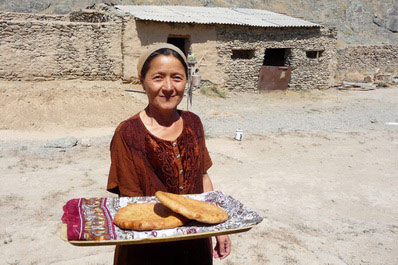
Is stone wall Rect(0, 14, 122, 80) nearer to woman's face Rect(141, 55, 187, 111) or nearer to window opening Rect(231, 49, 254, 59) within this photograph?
window opening Rect(231, 49, 254, 59)

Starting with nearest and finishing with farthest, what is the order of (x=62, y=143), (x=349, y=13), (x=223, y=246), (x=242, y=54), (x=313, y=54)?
(x=223, y=246) → (x=62, y=143) → (x=242, y=54) → (x=313, y=54) → (x=349, y=13)

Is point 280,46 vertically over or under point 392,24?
under

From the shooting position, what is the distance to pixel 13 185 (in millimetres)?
5219

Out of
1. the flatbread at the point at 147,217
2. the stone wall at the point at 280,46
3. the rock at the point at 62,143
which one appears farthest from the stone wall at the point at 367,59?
the flatbread at the point at 147,217

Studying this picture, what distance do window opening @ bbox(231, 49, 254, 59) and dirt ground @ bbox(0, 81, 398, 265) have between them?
246 cm

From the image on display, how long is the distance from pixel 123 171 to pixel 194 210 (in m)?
0.47

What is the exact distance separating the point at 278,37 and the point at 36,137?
9803 mm

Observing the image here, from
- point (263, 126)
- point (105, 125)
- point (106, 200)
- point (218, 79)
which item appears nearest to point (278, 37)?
point (218, 79)

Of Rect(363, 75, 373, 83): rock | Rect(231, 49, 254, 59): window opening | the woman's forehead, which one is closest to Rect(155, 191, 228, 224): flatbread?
the woman's forehead

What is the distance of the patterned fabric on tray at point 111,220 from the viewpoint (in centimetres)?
136

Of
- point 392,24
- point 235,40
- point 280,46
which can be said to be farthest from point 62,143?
point 392,24

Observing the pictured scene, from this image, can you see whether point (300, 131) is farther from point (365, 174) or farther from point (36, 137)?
point (36, 137)

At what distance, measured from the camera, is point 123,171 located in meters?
1.77

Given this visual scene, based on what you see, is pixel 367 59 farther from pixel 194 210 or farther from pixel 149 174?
pixel 194 210
